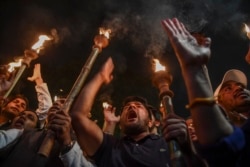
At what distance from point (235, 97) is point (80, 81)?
312 centimetres

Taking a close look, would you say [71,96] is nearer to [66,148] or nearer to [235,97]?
[66,148]

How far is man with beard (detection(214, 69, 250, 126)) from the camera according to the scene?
4.89m

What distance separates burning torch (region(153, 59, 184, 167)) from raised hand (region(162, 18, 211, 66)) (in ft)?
2.01

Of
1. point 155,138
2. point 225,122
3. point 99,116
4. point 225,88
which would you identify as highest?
point 99,116

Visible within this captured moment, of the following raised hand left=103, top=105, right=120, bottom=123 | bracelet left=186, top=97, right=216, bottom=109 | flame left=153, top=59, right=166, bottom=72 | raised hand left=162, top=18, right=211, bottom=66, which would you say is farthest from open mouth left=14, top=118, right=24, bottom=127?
bracelet left=186, top=97, right=216, bottom=109

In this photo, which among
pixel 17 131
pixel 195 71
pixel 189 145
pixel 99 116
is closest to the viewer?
pixel 195 71

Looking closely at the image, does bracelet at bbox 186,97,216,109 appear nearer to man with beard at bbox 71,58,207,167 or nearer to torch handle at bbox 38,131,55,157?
torch handle at bbox 38,131,55,157

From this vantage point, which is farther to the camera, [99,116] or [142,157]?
[99,116]

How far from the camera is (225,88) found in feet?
19.9

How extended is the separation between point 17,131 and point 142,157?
2128mm

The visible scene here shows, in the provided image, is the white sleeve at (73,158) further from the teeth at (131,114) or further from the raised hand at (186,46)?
the raised hand at (186,46)

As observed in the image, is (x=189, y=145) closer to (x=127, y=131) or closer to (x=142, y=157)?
(x=142, y=157)

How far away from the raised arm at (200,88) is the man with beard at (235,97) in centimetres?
254

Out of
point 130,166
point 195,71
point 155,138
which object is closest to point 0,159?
point 130,166
